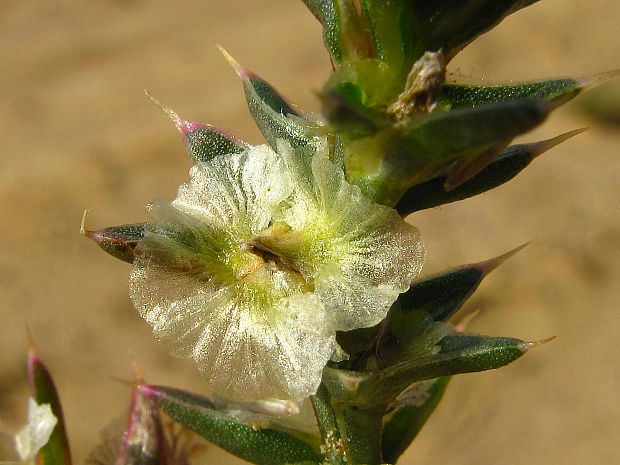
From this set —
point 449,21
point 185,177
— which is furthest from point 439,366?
point 185,177

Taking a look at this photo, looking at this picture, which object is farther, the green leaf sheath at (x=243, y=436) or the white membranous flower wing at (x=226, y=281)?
the green leaf sheath at (x=243, y=436)

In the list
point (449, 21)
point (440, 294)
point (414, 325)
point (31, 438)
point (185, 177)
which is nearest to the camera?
point (449, 21)

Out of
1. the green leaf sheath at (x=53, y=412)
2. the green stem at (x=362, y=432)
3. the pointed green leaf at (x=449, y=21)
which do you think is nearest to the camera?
the pointed green leaf at (x=449, y=21)

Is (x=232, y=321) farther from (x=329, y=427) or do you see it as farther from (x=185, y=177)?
Answer: (x=185, y=177)

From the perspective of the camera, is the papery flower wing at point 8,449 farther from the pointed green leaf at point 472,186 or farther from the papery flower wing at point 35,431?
the pointed green leaf at point 472,186

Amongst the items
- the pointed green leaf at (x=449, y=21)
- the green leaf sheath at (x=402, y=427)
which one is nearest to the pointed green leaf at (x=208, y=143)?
the pointed green leaf at (x=449, y=21)

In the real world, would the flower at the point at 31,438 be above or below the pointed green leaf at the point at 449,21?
below
